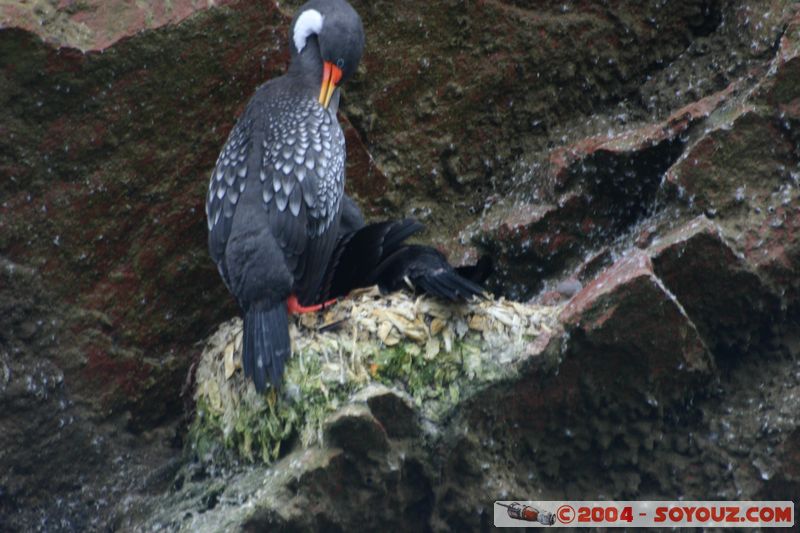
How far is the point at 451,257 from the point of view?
7.21m

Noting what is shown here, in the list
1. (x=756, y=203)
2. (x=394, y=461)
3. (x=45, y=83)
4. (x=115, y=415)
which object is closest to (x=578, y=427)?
(x=394, y=461)

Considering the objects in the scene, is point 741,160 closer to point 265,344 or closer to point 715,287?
point 715,287

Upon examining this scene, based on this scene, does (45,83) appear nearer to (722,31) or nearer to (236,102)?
(236,102)

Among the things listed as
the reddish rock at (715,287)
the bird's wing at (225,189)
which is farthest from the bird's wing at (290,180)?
the reddish rock at (715,287)

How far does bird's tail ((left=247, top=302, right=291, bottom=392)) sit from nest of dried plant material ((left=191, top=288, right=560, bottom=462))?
10 cm

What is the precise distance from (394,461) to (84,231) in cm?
204

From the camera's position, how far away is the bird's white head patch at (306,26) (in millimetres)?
6477

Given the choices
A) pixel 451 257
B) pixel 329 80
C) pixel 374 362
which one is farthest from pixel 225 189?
pixel 451 257

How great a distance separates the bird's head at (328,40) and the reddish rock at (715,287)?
71.4 inches

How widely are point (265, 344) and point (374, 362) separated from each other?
503 mm

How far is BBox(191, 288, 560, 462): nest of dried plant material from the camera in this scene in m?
5.83

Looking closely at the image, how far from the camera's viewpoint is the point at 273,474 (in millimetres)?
5688

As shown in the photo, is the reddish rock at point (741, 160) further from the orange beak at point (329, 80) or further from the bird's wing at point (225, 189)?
the bird's wing at point (225, 189)

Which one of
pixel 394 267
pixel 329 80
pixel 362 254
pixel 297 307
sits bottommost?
→ pixel 297 307
